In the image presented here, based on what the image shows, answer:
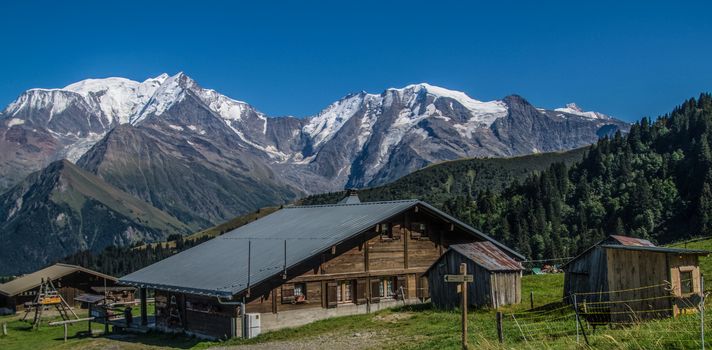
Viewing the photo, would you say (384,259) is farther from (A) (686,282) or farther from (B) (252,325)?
(A) (686,282)

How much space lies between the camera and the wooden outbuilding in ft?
279

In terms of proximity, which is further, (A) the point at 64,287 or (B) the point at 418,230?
(A) the point at 64,287

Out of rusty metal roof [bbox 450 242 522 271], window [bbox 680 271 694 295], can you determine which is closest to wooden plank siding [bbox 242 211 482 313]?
rusty metal roof [bbox 450 242 522 271]

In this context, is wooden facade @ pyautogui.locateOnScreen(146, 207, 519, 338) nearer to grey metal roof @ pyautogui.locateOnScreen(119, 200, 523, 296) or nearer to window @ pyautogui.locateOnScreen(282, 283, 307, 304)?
window @ pyautogui.locateOnScreen(282, 283, 307, 304)

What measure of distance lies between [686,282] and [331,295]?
22.7 metres

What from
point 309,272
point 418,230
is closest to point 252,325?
point 309,272

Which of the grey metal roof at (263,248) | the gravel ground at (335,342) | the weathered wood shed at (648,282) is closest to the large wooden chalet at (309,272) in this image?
the grey metal roof at (263,248)

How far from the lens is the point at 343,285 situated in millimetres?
46469

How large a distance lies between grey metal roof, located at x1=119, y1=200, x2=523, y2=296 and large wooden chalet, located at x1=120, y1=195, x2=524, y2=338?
115 millimetres

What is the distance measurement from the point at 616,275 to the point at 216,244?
3703cm

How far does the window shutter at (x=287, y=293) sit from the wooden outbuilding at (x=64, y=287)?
45.0 meters

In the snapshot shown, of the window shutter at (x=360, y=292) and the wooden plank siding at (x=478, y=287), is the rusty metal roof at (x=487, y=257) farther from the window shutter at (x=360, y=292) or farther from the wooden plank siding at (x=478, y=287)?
the window shutter at (x=360, y=292)

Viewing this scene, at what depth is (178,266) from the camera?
53.0m

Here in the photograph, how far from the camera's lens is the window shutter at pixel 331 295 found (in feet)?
148
